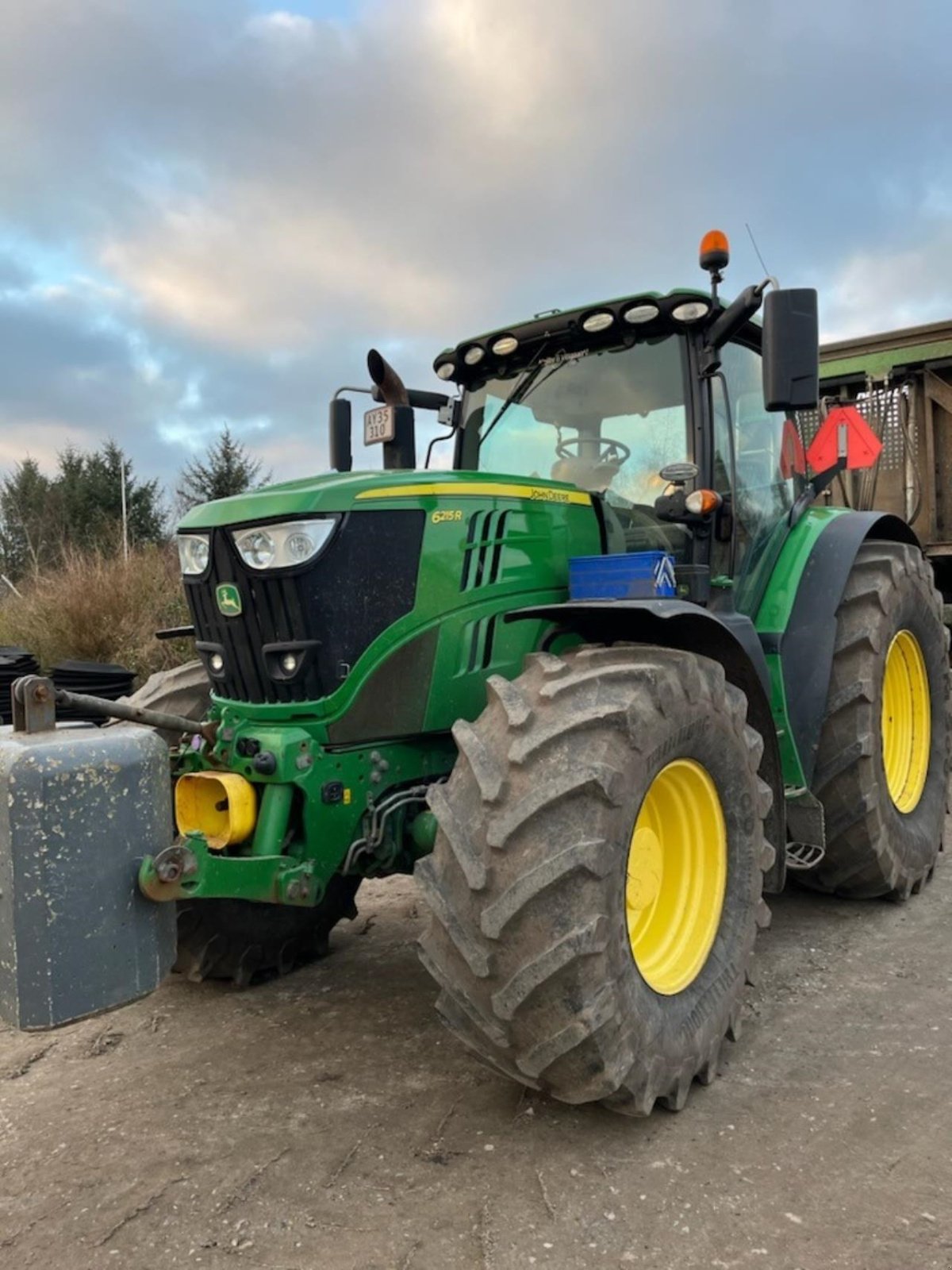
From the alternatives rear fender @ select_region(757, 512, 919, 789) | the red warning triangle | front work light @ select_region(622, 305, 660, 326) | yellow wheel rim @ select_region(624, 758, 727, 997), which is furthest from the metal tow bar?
the red warning triangle

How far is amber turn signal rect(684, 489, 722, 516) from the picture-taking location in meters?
3.59

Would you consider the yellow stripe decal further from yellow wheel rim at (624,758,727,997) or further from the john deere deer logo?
yellow wheel rim at (624,758,727,997)

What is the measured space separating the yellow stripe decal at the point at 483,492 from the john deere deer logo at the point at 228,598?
1.55 feet

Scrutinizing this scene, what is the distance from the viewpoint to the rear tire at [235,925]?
140 inches

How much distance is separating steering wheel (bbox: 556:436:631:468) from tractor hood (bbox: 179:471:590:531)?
19.2 inches

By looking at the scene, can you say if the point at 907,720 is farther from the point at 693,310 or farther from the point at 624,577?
the point at 693,310

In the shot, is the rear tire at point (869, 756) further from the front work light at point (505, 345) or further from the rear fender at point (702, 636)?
the front work light at point (505, 345)

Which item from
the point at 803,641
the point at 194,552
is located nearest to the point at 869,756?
the point at 803,641

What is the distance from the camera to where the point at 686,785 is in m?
3.02

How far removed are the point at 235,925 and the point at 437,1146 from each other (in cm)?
135

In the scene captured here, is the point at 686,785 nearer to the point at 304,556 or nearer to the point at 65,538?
the point at 304,556

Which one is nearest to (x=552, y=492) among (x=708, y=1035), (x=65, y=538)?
(x=708, y=1035)

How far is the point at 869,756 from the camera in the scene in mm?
4035

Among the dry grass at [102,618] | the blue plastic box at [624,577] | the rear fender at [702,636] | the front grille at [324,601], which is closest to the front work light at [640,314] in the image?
the blue plastic box at [624,577]
